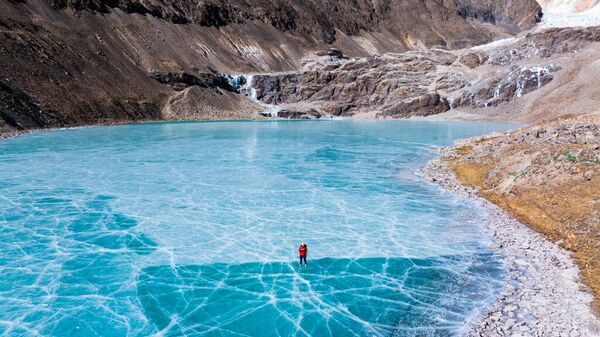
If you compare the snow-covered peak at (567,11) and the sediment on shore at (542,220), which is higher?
the snow-covered peak at (567,11)

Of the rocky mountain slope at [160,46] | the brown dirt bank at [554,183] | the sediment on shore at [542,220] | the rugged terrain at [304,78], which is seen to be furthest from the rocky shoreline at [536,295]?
the rocky mountain slope at [160,46]

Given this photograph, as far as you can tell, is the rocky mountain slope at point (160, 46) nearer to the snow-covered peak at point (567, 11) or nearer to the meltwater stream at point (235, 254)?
the snow-covered peak at point (567, 11)

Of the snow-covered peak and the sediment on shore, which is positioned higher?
the snow-covered peak

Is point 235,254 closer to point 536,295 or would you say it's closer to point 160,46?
point 536,295

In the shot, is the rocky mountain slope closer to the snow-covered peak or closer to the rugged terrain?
the rugged terrain

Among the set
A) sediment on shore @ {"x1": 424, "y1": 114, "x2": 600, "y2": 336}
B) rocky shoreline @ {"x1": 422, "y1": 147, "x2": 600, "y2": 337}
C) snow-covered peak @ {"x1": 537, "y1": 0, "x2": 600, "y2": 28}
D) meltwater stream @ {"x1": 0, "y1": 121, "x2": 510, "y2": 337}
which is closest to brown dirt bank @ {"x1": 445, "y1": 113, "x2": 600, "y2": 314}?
sediment on shore @ {"x1": 424, "y1": 114, "x2": 600, "y2": 336}

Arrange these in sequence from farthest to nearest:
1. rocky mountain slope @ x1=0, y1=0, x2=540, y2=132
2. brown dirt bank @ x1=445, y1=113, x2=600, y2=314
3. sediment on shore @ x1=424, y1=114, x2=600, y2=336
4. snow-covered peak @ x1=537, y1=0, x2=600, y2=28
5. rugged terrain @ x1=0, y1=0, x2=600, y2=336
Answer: snow-covered peak @ x1=537, y1=0, x2=600, y2=28 → rocky mountain slope @ x1=0, y1=0, x2=540, y2=132 → rugged terrain @ x1=0, y1=0, x2=600, y2=336 → brown dirt bank @ x1=445, y1=113, x2=600, y2=314 → sediment on shore @ x1=424, y1=114, x2=600, y2=336

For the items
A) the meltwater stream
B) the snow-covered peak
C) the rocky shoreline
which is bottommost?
the meltwater stream

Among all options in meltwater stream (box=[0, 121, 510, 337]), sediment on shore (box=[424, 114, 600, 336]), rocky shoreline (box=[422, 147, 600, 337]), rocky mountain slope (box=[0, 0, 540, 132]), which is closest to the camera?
rocky shoreline (box=[422, 147, 600, 337])
